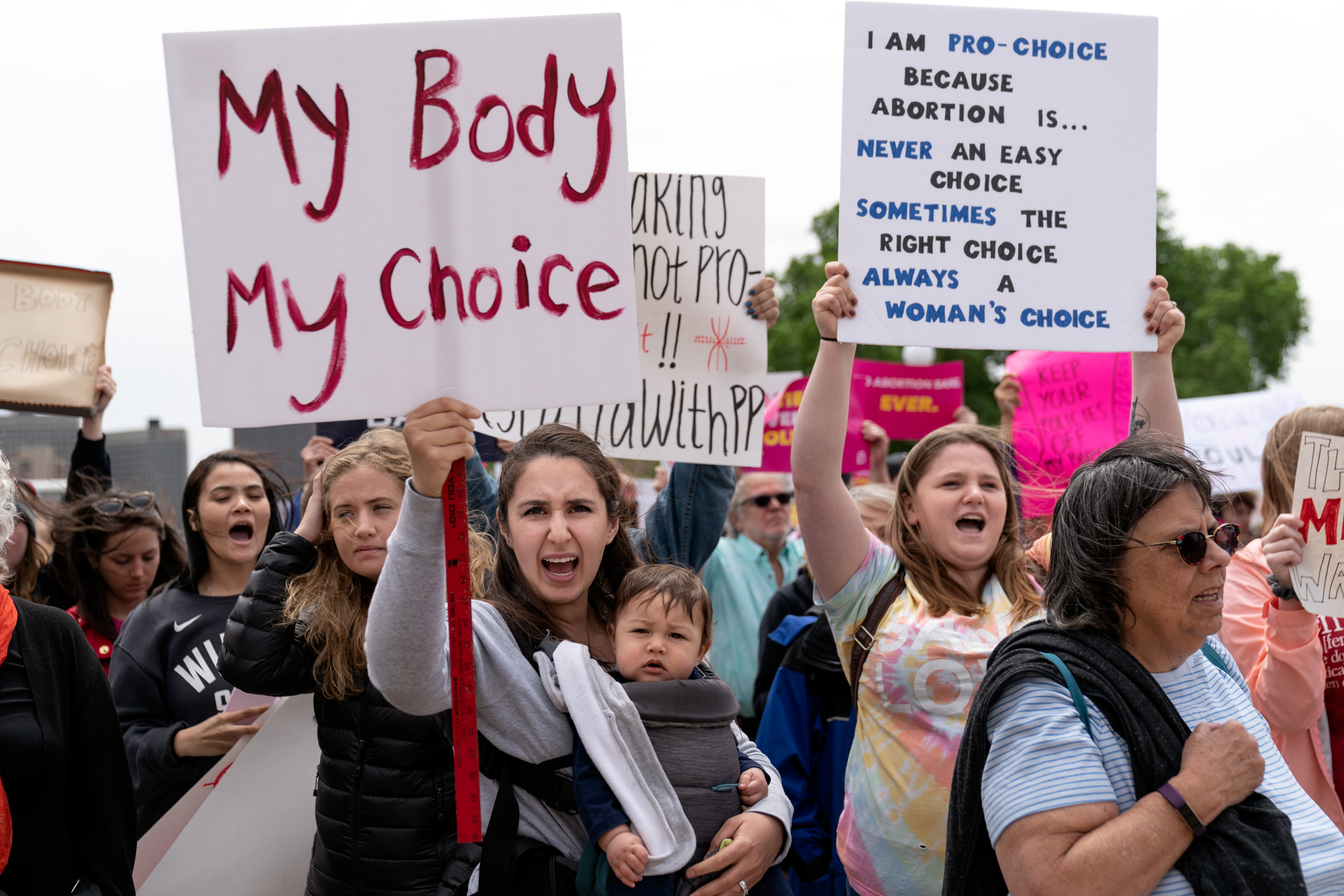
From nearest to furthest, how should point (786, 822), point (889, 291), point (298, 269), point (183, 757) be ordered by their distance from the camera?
1. point (298, 269)
2. point (786, 822)
3. point (889, 291)
4. point (183, 757)

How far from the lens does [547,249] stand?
223 centimetres

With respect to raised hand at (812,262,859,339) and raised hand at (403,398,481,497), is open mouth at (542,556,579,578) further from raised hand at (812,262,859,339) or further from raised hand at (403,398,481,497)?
raised hand at (812,262,859,339)

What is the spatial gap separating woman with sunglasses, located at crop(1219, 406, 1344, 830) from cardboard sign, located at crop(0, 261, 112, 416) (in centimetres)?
419

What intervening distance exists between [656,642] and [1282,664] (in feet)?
5.62

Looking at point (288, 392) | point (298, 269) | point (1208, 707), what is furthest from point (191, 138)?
point (1208, 707)

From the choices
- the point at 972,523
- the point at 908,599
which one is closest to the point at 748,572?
the point at 972,523

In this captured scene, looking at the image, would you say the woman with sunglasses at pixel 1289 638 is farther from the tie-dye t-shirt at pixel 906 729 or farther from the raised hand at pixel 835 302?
the raised hand at pixel 835 302

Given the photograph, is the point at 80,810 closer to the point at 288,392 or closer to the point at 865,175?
the point at 288,392

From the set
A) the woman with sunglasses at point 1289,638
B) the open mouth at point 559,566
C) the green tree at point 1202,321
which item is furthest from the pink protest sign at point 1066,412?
the green tree at point 1202,321

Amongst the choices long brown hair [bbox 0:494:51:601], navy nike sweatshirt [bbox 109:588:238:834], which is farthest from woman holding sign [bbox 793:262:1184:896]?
long brown hair [bbox 0:494:51:601]

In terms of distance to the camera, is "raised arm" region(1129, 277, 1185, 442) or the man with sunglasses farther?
the man with sunglasses

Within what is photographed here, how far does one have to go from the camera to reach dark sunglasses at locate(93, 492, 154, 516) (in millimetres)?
4344

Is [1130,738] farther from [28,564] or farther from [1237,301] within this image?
[1237,301]

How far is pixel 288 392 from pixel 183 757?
5.48ft
